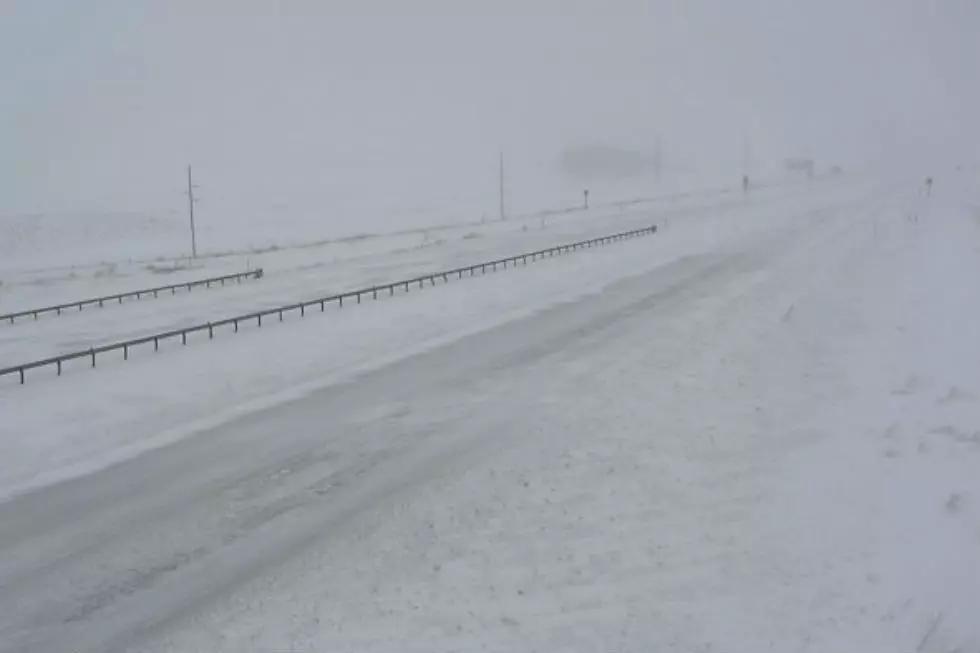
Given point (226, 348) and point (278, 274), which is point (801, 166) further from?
point (226, 348)

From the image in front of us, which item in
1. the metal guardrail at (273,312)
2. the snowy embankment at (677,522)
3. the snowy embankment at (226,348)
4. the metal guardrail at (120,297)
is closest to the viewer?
the snowy embankment at (677,522)

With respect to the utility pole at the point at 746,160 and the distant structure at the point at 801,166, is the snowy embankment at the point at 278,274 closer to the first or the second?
the distant structure at the point at 801,166

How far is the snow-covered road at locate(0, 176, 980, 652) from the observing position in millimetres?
9133

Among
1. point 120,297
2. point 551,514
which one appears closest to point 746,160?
point 120,297

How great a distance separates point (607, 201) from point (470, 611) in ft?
Answer: 319

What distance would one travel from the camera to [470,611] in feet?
30.8

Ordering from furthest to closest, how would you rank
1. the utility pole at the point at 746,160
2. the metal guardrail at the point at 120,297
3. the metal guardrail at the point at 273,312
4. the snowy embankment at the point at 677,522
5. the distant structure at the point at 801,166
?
the utility pole at the point at 746,160 → the distant structure at the point at 801,166 → the metal guardrail at the point at 120,297 → the metal guardrail at the point at 273,312 → the snowy embankment at the point at 677,522

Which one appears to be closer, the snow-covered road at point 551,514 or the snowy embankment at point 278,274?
the snow-covered road at point 551,514

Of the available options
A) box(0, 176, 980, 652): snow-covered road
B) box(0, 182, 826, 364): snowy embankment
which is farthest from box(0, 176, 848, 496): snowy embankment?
box(0, 176, 980, 652): snow-covered road

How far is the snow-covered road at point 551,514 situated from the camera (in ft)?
30.0

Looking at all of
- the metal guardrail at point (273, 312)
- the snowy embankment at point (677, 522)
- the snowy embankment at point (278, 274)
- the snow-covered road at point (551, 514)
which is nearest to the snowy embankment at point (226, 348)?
the snowy embankment at point (278, 274)

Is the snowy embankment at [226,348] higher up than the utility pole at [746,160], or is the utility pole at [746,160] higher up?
the utility pole at [746,160]

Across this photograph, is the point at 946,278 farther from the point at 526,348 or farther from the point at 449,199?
the point at 449,199

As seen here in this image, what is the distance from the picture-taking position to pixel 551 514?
38.5 ft
